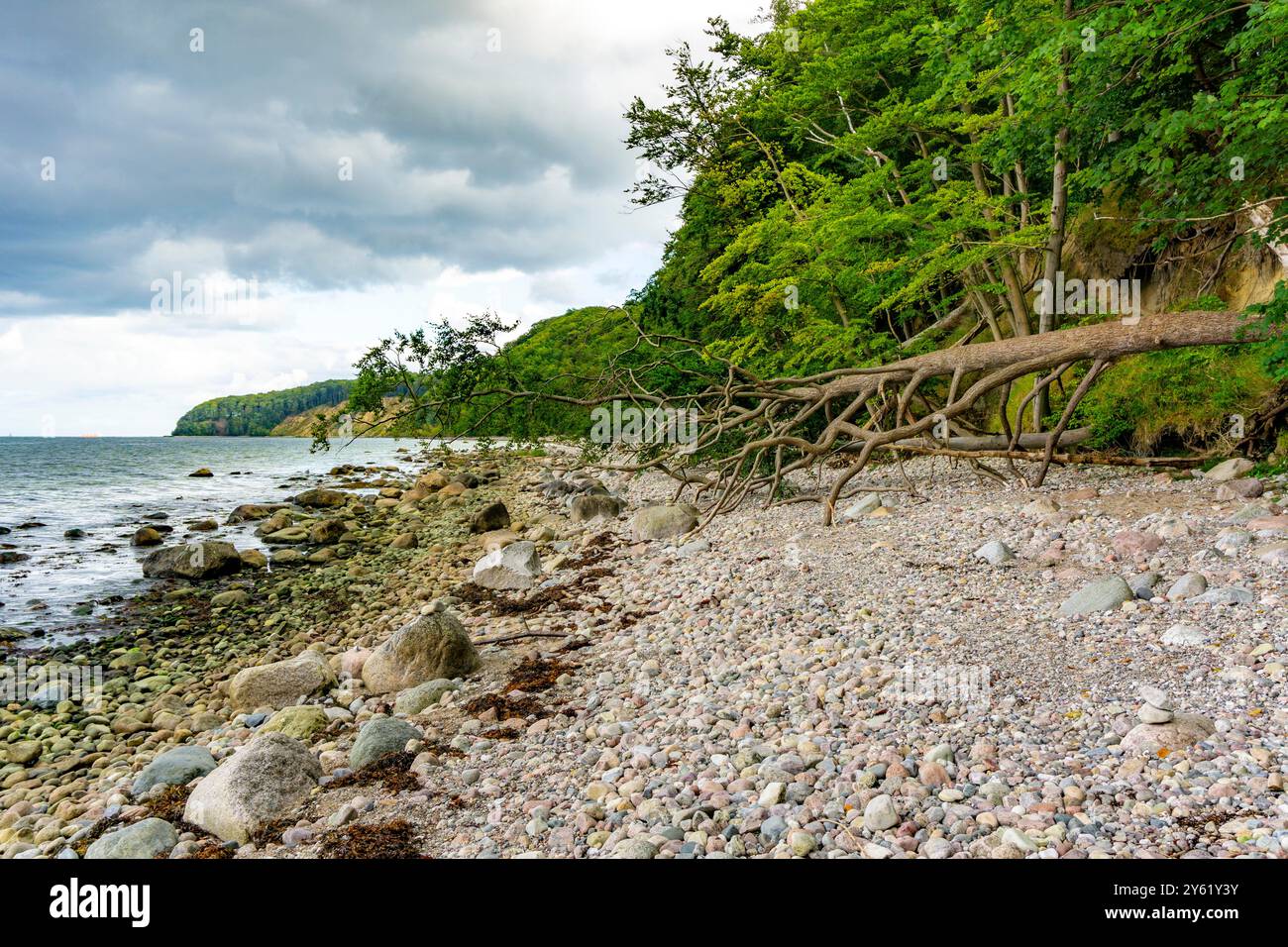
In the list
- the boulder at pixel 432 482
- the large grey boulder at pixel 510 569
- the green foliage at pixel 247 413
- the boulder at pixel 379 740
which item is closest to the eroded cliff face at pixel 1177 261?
the large grey boulder at pixel 510 569

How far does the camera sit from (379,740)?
5484 millimetres

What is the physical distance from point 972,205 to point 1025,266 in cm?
409

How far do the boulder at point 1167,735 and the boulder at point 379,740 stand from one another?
488 cm

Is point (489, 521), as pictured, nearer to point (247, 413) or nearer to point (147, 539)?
point (147, 539)

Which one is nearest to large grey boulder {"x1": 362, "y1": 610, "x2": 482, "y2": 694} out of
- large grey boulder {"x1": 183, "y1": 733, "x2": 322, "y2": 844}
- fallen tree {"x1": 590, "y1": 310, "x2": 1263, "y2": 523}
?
large grey boulder {"x1": 183, "y1": 733, "x2": 322, "y2": 844}

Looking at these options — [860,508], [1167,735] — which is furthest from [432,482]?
[1167,735]

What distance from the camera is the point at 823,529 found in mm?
10531

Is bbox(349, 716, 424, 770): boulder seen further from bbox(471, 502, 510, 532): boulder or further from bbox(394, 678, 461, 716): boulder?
bbox(471, 502, 510, 532): boulder

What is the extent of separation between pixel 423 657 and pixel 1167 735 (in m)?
6.26

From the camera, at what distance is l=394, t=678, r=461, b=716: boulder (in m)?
6.57

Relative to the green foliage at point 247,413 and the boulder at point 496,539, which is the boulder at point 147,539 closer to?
the boulder at point 496,539

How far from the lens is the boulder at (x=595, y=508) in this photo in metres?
17.0
